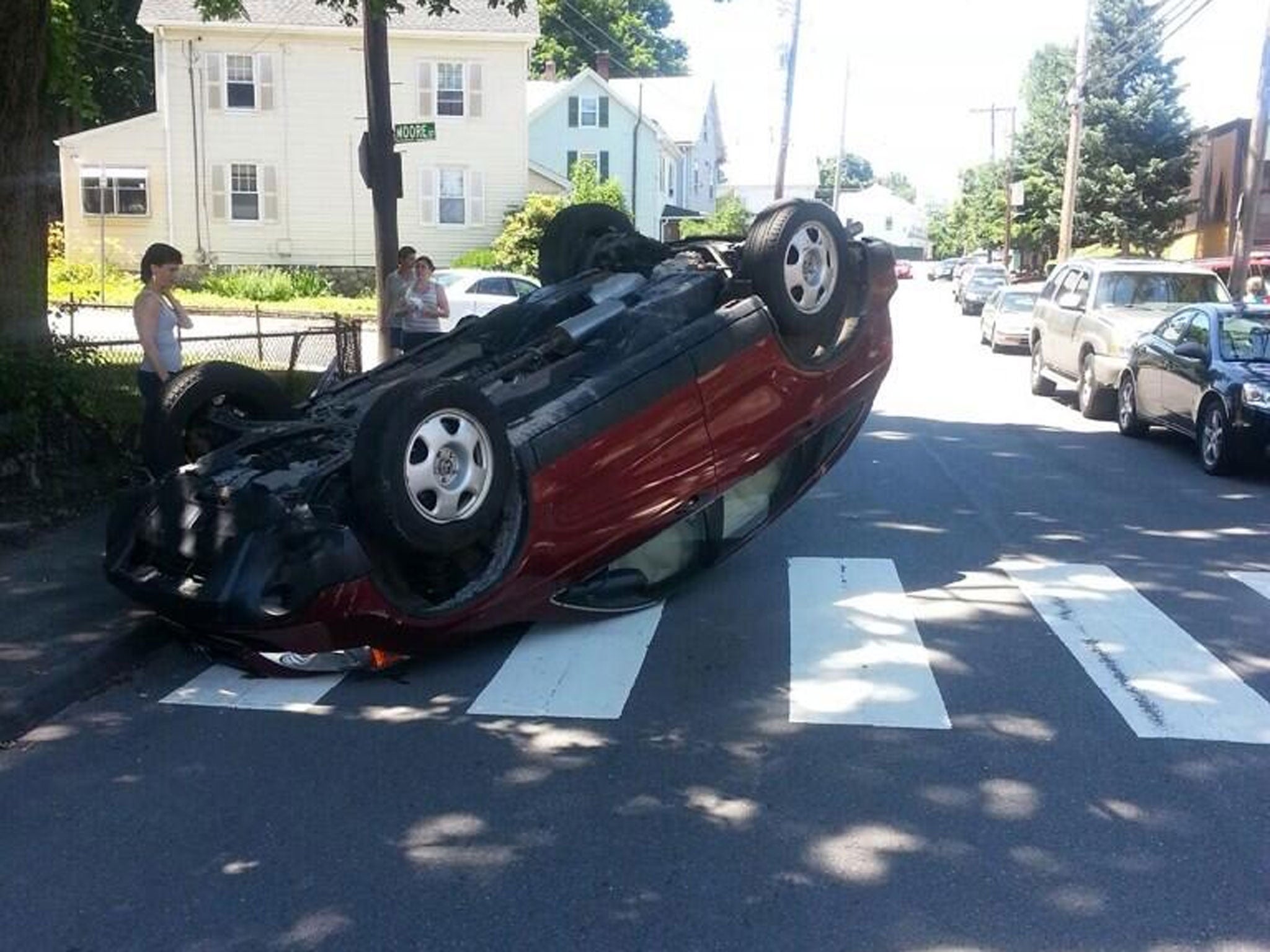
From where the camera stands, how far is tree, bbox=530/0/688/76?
62.7 m

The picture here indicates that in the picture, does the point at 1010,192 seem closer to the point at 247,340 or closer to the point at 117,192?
the point at 117,192

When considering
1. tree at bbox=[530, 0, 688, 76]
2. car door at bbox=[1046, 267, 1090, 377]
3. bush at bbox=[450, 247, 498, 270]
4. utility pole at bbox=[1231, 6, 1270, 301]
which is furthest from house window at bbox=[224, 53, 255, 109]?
utility pole at bbox=[1231, 6, 1270, 301]

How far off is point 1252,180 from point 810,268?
1699cm

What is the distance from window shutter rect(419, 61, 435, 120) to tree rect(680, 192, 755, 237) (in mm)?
8046

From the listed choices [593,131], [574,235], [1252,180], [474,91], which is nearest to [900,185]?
[593,131]

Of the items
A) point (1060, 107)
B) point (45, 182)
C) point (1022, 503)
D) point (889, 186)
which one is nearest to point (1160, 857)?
point (1022, 503)

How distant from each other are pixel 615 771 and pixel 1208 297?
1502 centimetres

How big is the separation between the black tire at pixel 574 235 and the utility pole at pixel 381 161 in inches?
218

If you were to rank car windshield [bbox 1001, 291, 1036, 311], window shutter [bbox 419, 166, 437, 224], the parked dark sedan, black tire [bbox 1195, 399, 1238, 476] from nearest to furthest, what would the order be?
the parked dark sedan < black tire [bbox 1195, 399, 1238, 476] < car windshield [bbox 1001, 291, 1036, 311] < window shutter [bbox 419, 166, 437, 224]

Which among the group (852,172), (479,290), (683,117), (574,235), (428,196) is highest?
(852,172)

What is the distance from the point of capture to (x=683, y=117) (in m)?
62.0

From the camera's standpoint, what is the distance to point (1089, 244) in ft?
154

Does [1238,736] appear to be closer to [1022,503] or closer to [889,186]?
[1022,503]

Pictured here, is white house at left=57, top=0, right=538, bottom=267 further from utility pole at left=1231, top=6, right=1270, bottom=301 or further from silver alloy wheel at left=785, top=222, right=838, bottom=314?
silver alloy wheel at left=785, top=222, right=838, bottom=314
